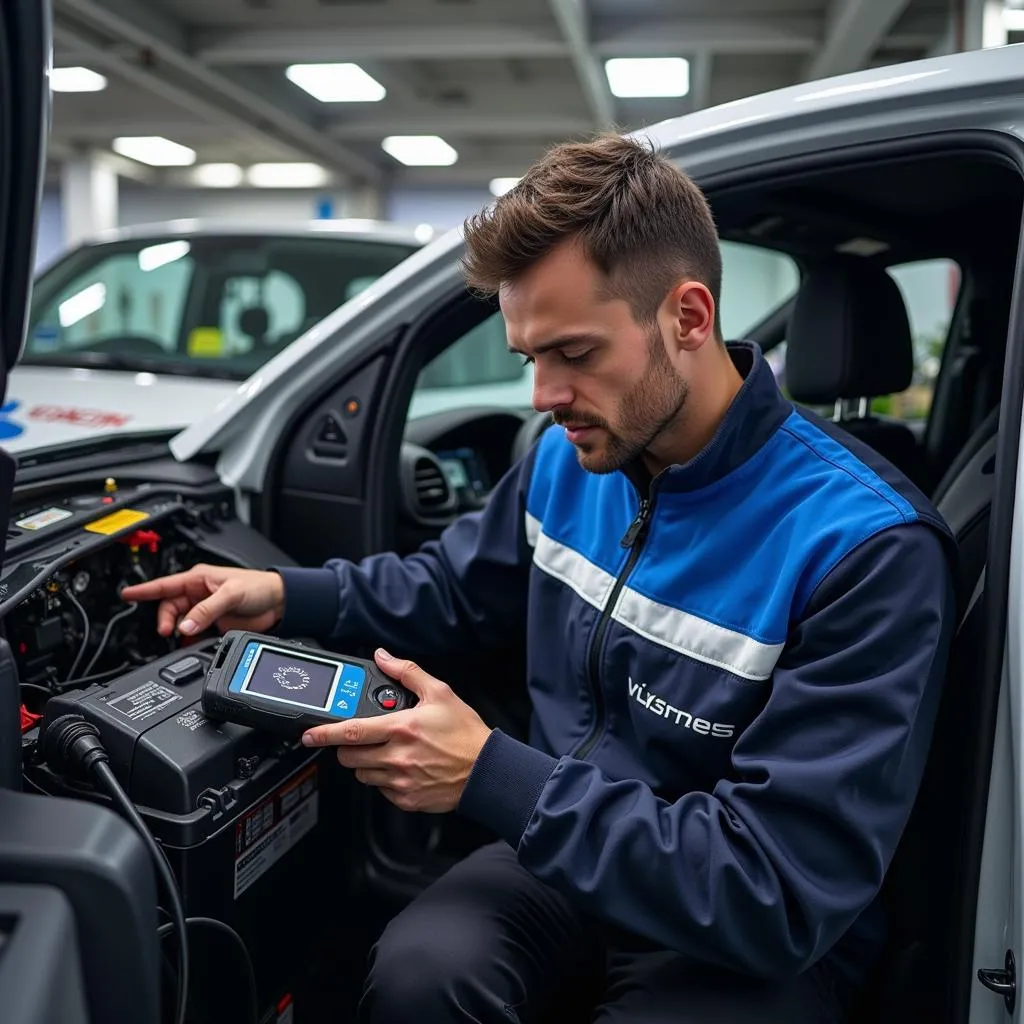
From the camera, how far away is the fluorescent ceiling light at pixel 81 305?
3.33m

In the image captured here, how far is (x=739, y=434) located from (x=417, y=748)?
534 millimetres

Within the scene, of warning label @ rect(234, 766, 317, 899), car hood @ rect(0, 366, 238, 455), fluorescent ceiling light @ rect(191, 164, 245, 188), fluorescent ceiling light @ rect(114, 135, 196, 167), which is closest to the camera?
warning label @ rect(234, 766, 317, 899)

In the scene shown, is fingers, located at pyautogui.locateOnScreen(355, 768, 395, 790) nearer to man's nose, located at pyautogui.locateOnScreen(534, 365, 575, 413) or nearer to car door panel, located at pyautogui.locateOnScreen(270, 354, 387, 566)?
man's nose, located at pyautogui.locateOnScreen(534, 365, 575, 413)

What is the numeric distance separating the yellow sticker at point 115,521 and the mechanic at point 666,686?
18 cm

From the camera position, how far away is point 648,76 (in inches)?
307

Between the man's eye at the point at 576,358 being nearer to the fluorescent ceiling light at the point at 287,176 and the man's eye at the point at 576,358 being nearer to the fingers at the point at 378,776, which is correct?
the fingers at the point at 378,776

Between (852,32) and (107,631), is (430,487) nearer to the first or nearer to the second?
(107,631)

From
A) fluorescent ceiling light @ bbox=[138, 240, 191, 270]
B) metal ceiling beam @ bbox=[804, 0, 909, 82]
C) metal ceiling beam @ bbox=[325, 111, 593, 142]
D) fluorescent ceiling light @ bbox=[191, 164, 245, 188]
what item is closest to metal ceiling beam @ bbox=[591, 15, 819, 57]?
metal ceiling beam @ bbox=[804, 0, 909, 82]

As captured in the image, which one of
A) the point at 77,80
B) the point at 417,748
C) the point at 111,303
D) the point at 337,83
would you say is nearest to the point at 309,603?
the point at 417,748

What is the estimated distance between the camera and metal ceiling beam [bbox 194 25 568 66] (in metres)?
6.70

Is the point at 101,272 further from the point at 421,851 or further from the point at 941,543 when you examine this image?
the point at 941,543

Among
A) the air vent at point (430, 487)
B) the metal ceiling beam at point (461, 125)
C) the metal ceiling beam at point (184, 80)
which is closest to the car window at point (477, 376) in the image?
the air vent at point (430, 487)

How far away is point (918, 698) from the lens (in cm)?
107

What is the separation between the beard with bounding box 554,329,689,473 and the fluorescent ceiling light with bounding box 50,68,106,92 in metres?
8.27
